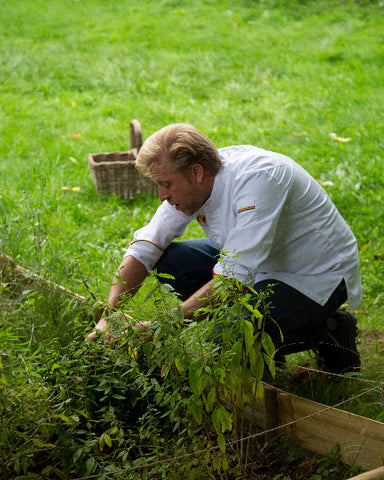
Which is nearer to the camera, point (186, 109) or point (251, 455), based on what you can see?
point (251, 455)

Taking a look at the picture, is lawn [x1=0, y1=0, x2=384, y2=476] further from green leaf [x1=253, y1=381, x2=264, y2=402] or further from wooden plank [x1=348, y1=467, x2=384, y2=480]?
wooden plank [x1=348, y1=467, x2=384, y2=480]

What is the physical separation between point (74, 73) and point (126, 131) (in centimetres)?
222

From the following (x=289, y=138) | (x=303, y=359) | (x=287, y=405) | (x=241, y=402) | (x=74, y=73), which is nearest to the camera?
(x=241, y=402)

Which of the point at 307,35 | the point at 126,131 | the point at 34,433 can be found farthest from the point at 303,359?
the point at 307,35

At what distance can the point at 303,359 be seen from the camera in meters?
3.55

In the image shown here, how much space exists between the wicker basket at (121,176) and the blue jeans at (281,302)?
2179mm

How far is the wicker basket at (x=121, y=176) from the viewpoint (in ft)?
18.6

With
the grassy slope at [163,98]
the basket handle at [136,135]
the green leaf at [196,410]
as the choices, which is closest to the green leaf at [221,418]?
the green leaf at [196,410]

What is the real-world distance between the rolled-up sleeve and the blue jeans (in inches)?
4.6

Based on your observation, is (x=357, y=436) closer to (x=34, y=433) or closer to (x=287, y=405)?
(x=287, y=405)

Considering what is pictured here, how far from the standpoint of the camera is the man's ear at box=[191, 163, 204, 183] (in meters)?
2.99

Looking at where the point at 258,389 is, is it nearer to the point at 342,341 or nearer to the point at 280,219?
the point at 280,219

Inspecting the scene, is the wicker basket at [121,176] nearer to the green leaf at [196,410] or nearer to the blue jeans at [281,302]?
the blue jeans at [281,302]

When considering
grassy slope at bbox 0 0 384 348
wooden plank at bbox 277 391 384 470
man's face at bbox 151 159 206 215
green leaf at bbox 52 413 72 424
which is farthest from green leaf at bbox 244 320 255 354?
grassy slope at bbox 0 0 384 348
